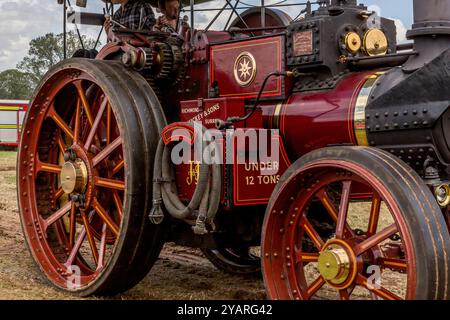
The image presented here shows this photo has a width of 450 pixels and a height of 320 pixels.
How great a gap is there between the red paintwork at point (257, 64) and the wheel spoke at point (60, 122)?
4.06 feet

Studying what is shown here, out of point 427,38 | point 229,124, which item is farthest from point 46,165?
point 427,38

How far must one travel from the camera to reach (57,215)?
5.36 meters

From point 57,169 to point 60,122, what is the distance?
35 centimetres

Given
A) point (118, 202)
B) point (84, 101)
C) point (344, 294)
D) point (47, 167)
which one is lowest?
point (344, 294)

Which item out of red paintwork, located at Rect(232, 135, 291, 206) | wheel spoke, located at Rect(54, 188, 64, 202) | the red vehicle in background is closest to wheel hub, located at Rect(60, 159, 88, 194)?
wheel spoke, located at Rect(54, 188, 64, 202)

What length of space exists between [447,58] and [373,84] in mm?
444

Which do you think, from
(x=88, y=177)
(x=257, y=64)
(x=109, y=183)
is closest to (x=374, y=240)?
(x=257, y=64)

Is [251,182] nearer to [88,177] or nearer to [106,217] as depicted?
[106,217]

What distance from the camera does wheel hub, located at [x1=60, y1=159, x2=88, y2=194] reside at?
197 inches

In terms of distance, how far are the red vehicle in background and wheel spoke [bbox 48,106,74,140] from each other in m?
22.2

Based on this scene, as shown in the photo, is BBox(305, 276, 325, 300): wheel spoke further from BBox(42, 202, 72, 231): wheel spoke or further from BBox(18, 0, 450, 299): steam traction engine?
BBox(42, 202, 72, 231): wheel spoke

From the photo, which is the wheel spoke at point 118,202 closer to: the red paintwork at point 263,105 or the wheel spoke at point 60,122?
the wheel spoke at point 60,122

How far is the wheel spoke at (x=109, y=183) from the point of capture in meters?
4.77

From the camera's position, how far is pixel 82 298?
4891 mm
